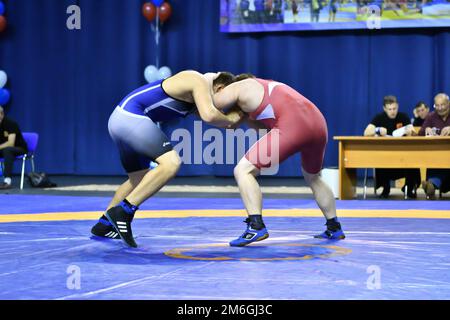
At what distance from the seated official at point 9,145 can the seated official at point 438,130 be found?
480cm

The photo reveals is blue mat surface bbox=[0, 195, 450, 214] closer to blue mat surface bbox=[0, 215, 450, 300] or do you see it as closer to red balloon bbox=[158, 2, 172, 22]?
blue mat surface bbox=[0, 215, 450, 300]

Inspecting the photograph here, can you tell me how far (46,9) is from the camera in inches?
477

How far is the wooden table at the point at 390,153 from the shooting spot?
302 inches

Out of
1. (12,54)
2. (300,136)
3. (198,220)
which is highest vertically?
(12,54)

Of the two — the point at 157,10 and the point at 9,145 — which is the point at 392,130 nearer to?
the point at 9,145

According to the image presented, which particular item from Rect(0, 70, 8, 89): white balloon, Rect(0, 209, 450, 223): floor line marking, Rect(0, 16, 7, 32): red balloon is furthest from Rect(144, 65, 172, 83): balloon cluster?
Rect(0, 209, 450, 223): floor line marking

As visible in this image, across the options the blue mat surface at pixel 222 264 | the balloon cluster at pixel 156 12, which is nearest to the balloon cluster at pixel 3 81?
the balloon cluster at pixel 156 12

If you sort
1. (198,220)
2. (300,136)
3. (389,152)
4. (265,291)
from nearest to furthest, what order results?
(265,291), (300,136), (198,220), (389,152)

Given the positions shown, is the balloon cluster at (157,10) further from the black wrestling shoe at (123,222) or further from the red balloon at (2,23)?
the black wrestling shoe at (123,222)
